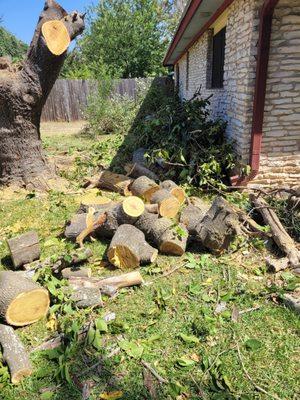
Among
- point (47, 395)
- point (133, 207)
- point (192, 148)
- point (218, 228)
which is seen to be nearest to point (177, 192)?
point (133, 207)

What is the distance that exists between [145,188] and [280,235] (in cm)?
205

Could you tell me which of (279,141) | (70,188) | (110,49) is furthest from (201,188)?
(110,49)

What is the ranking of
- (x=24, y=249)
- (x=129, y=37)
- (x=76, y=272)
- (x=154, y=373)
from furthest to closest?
1. (x=129, y=37)
2. (x=24, y=249)
3. (x=76, y=272)
4. (x=154, y=373)

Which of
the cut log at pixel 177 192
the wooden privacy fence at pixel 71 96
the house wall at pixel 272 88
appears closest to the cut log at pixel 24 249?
the cut log at pixel 177 192

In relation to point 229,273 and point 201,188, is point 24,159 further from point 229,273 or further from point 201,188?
point 229,273

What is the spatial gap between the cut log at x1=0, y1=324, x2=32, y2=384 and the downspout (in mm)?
3968

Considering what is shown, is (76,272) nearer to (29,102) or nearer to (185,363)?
(185,363)

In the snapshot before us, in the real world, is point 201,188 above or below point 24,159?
below

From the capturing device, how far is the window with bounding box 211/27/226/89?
7574 millimetres

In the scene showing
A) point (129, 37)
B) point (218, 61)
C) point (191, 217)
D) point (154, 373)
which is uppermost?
point (129, 37)

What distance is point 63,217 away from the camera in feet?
16.1

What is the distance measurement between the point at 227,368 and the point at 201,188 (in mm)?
3453

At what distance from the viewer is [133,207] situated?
156 inches

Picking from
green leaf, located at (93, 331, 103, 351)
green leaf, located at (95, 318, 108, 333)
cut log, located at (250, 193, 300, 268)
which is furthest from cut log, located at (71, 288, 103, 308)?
cut log, located at (250, 193, 300, 268)
